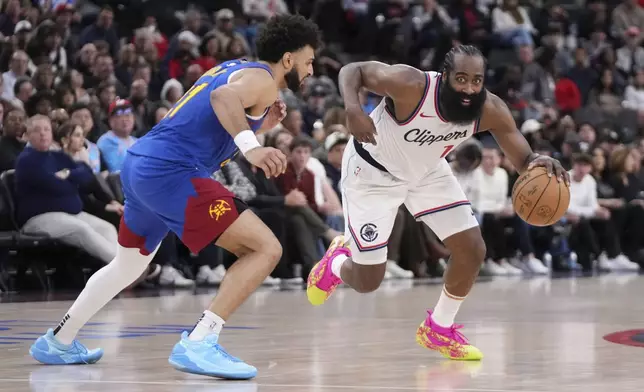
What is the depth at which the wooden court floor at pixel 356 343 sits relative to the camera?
5250mm

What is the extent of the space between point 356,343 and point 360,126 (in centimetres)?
158

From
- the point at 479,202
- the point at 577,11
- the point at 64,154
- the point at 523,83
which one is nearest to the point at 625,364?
the point at 64,154

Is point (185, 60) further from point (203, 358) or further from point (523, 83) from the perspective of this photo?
point (203, 358)

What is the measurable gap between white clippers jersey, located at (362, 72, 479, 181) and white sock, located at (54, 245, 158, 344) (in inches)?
54.9

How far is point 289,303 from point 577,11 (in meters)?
14.2

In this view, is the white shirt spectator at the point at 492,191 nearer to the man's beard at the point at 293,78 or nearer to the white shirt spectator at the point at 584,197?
the white shirt spectator at the point at 584,197

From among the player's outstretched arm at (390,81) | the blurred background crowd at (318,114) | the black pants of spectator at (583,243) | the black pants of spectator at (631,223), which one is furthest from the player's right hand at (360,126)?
the black pants of spectator at (631,223)

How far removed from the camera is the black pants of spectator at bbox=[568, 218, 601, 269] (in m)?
15.6

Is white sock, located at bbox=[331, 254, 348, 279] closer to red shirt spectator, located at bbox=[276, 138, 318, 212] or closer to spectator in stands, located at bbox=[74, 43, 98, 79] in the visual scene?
red shirt spectator, located at bbox=[276, 138, 318, 212]

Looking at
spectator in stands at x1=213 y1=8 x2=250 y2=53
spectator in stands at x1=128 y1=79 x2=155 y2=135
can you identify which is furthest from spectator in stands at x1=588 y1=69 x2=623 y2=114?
spectator in stands at x1=128 y1=79 x2=155 y2=135

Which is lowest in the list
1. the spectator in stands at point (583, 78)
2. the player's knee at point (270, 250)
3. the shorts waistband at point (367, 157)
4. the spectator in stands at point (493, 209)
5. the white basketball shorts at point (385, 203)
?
the spectator in stands at point (583, 78)

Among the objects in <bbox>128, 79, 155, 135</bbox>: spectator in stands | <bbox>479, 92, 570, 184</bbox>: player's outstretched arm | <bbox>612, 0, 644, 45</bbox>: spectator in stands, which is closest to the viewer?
<bbox>479, 92, 570, 184</bbox>: player's outstretched arm

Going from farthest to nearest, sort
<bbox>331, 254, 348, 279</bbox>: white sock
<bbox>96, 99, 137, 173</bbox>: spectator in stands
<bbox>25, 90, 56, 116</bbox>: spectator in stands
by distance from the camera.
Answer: <bbox>25, 90, 56, 116</bbox>: spectator in stands, <bbox>96, 99, 137, 173</bbox>: spectator in stands, <bbox>331, 254, 348, 279</bbox>: white sock

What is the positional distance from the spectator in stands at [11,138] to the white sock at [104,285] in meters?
5.44
